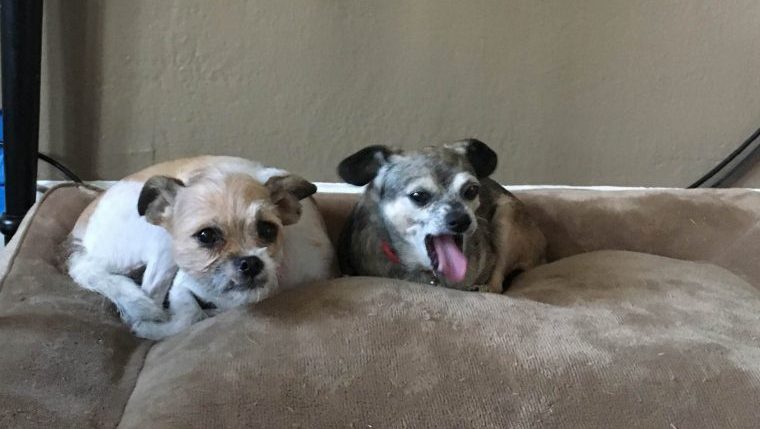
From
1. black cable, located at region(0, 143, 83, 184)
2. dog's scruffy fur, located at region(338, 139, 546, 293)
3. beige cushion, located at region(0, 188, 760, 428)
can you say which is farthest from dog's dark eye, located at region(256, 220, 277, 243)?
black cable, located at region(0, 143, 83, 184)

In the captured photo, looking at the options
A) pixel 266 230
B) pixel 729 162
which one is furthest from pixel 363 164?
pixel 729 162

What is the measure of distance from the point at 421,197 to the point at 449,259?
0.54ft

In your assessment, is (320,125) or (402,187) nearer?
(402,187)

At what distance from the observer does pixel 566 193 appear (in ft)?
7.62

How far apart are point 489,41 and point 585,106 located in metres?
0.40

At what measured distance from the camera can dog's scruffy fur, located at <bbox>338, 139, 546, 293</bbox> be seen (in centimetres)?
179

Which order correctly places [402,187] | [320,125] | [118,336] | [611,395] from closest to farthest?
[611,395] → [118,336] → [402,187] → [320,125]

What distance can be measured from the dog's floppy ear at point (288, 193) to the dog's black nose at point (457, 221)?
1.02ft

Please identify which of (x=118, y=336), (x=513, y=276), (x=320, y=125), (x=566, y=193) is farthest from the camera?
(x=320, y=125)

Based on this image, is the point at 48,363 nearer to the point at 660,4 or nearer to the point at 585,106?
the point at 585,106

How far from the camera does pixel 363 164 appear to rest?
192 centimetres

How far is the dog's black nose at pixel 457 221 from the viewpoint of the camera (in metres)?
1.71

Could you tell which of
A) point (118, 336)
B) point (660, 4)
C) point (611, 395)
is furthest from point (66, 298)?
point (660, 4)

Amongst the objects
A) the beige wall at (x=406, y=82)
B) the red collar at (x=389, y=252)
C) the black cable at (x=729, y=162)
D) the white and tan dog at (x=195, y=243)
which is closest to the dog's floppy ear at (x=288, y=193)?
the white and tan dog at (x=195, y=243)
